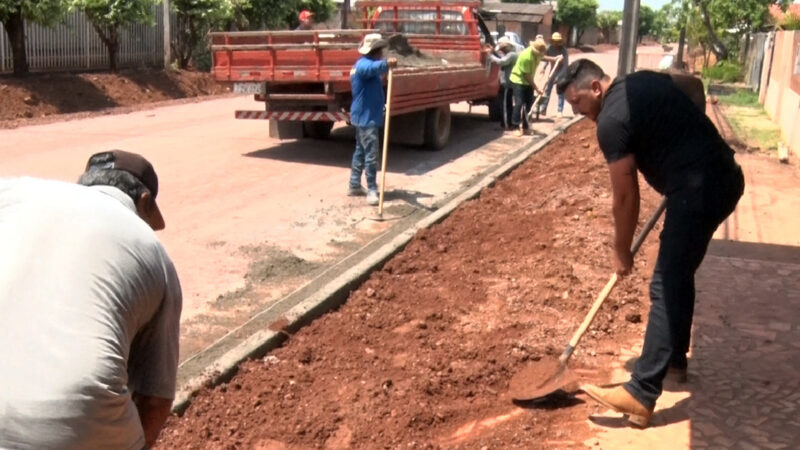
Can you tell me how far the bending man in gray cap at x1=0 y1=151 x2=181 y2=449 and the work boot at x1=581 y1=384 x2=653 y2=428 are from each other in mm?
2518

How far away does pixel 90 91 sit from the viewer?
1900cm

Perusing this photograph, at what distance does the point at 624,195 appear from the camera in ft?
13.3

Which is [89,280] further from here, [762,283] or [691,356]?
[762,283]

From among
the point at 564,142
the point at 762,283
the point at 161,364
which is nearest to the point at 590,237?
the point at 762,283

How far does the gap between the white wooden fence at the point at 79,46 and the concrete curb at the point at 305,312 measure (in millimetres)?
13733

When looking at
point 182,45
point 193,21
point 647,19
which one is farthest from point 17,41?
point 647,19

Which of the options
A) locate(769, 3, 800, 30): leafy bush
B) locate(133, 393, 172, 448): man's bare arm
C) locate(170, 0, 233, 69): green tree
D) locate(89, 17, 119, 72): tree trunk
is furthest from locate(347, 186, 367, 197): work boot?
locate(769, 3, 800, 30): leafy bush

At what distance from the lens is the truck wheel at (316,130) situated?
46.5 feet

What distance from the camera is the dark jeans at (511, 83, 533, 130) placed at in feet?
50.4

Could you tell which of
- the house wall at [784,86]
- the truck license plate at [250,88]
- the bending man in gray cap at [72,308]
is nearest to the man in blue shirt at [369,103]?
the truck license plate at [250,88]

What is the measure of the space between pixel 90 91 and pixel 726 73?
→ 953 inches

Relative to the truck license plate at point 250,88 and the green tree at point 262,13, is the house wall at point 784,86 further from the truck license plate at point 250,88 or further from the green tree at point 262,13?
the green tree at point 262,13

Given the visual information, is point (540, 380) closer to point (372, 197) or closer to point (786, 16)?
point (372, 197)

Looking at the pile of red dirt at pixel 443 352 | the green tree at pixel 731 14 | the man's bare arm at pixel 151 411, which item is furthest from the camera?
the green tree at pixel 731 14
